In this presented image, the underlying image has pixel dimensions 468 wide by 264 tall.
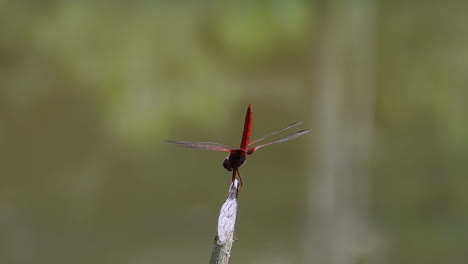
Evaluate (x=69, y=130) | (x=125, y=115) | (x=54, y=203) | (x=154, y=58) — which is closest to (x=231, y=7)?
(x=154, y=58)

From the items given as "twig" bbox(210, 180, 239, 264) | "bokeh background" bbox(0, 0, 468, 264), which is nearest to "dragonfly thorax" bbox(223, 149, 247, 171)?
"twig" bbox(210, 180, 239, 264)

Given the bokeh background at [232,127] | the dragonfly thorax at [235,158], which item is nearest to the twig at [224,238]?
the dragonfly thorax at [235,158]

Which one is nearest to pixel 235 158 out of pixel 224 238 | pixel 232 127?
pixel 224 238

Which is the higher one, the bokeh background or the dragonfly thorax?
the bokeh background

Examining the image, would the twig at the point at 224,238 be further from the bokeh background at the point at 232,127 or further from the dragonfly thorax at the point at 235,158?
the bokeh background at the point at 232,127

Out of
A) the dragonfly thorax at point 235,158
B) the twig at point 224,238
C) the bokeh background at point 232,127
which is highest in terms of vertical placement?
the bokeh background at point 232,127

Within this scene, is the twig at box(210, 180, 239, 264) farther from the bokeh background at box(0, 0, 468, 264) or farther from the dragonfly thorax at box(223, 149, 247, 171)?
the bokeh background at box(0, 0, 468, 264)

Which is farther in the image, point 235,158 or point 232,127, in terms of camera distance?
point 232,127

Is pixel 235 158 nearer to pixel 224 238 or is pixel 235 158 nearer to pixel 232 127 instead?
pixel 224 238
